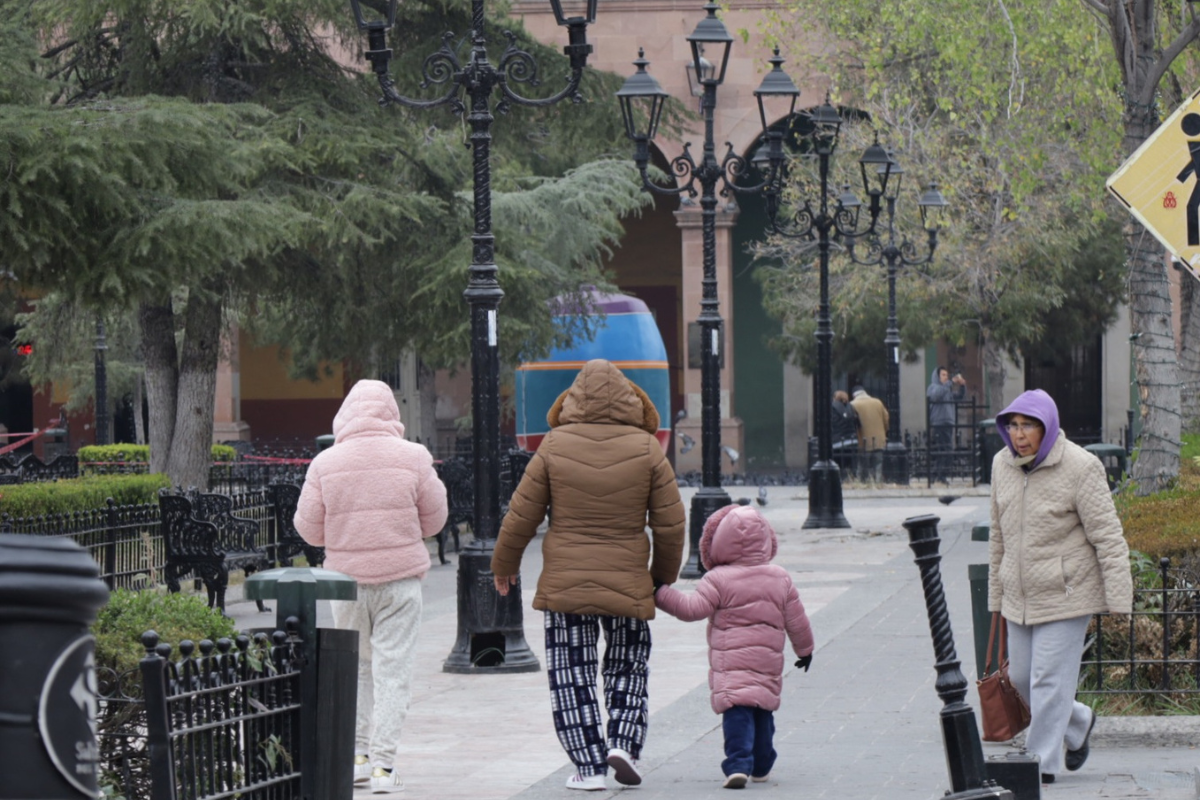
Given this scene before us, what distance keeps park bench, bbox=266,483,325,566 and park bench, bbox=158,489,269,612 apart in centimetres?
92

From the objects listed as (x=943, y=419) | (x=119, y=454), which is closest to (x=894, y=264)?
(x=943, y=419)

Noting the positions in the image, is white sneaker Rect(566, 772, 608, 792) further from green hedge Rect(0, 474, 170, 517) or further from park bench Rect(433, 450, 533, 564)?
park bench Rect(433, 450, 533, 564)

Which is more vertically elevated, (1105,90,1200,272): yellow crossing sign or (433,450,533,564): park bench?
(1105,90,1200,272): yellow crossing sign

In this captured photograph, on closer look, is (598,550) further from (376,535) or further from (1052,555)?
(1052,555)

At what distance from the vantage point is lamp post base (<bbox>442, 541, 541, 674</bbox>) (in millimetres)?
11531

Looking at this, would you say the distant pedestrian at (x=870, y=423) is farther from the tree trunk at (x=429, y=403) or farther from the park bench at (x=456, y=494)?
the park bench at (x=456, y=494)

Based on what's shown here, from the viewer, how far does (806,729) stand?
30.0 feet

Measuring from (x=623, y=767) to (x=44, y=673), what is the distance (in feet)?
18.7

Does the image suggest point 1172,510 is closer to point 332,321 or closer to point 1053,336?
point 332,321

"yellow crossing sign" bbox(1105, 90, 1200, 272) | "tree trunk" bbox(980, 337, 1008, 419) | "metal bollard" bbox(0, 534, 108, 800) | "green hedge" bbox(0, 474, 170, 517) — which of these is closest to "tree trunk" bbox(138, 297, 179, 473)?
"green hedge" bbox(0, 474, 170, 517)

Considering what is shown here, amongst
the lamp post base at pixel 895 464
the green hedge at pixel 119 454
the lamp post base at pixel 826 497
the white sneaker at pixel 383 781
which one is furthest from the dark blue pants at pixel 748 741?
the lamp post base at pixel 895 464

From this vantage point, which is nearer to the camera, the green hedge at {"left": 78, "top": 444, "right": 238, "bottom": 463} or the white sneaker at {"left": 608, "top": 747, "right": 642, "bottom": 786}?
the white sneaker at {"left": 608, "top": 747, "right": 642, "bottom": 786}

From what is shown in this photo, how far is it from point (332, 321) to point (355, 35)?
3.49 m

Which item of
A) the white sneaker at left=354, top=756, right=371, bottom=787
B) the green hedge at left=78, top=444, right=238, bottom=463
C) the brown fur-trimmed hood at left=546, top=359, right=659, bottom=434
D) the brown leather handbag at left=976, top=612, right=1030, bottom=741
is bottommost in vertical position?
the white sneaker at left=354, top=756, right=371, bottom=787
